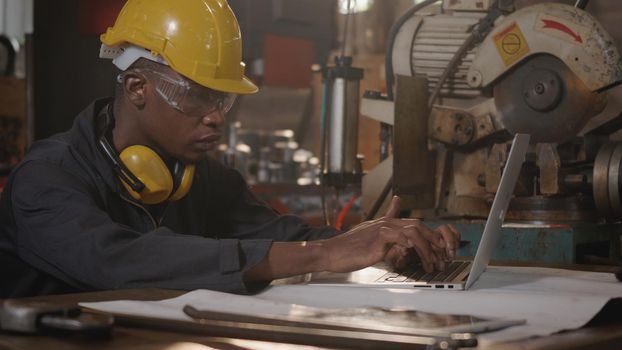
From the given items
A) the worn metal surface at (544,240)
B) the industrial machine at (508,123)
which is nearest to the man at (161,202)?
the worn metal surface at (544,240)

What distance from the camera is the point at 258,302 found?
127 centimetres

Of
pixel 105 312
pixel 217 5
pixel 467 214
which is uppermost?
pixel 217 5

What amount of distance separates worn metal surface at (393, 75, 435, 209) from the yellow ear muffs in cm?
93

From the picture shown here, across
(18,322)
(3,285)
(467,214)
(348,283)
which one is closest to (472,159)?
(467,214)

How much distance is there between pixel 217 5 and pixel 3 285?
29.6 inches

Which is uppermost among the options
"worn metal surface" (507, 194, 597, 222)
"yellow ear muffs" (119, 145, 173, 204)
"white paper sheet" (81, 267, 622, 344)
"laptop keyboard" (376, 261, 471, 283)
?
"yellow ear muffs" (119, 145, 173, 204)

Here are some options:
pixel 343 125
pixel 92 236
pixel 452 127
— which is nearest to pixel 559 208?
pixel 452 127

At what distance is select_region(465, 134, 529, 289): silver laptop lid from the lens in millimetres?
1481

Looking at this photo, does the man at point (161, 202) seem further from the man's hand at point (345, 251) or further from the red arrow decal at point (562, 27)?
the red arrow decal at point (562, 27)

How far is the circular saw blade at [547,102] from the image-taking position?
2432 millimetres

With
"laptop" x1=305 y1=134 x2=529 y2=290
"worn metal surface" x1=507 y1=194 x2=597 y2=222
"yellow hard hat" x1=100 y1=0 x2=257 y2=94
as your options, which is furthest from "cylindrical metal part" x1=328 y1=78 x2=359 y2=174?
"laptop" x1=305 y1=134 x2=529 y2=290

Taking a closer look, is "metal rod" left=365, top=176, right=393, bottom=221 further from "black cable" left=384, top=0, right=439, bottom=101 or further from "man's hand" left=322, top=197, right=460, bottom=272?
"man's hand" left=322, top=197, right=460, bottom=272

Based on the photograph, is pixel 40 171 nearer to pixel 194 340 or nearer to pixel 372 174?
pixel 194 340

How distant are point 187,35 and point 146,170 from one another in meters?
0.32
